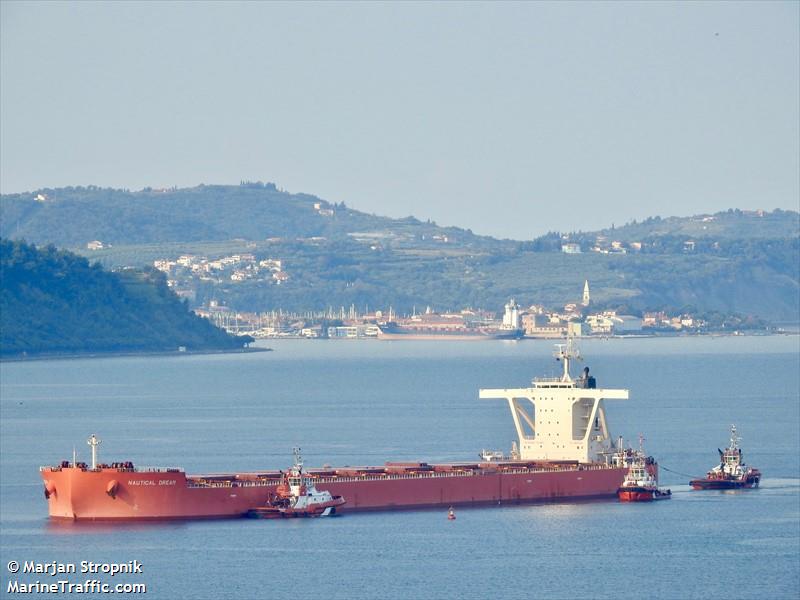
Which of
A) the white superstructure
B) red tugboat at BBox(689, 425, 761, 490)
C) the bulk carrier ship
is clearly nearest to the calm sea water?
red tugboat at BBox(689, 425, 761, 490)

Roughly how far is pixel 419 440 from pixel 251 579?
1486 inches

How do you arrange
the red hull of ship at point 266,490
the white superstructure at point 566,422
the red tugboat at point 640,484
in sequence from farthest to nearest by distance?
the white superstructure at point 566,422 → the red tugboat at point 640,484 → the red hull of ship at point 266,490

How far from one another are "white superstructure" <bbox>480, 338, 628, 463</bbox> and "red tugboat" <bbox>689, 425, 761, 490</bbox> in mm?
3463

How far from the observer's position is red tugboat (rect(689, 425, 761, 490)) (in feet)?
231

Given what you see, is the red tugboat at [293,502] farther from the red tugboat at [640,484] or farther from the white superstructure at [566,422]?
the red tugboat at [640,484]

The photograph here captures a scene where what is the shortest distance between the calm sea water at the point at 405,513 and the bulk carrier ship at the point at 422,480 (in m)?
0.89

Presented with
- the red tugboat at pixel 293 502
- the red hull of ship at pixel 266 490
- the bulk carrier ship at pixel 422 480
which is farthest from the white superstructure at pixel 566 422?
the red tugboat at pixel 293 502

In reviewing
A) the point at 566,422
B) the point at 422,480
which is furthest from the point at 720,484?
the point at 422,480

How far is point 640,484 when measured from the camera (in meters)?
67.0

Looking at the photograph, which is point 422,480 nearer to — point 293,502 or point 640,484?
point 293,502

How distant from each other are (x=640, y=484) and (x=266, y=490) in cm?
1270

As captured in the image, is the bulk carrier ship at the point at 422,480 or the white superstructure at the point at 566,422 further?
the white superstructure at the point at 566,422

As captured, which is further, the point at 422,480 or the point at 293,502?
the point at 422,480

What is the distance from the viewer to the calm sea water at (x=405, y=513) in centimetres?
5175
